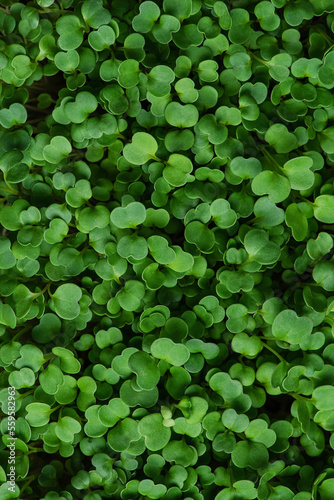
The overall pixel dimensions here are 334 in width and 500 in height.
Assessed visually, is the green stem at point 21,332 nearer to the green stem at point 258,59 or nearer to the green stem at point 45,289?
the green stem at point 45,289

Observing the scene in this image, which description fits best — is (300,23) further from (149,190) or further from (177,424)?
(177,424)

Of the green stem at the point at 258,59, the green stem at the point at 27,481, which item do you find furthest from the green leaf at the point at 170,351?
the green stem at the point at 258,59

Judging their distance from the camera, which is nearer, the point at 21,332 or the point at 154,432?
the point at 154,432

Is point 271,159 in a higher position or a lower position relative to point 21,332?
higher

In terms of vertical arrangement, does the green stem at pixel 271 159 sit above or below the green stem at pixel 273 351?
above

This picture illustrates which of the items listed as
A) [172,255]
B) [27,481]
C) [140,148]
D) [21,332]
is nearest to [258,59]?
[140,148]

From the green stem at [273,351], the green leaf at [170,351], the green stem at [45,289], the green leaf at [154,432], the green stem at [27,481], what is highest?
the green leaf at [170,351]

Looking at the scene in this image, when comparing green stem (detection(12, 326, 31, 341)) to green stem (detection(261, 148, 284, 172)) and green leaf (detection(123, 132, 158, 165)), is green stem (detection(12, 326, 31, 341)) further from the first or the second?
green stem (detection(261, 148, 284, 172))

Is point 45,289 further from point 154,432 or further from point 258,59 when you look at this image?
point 258,59

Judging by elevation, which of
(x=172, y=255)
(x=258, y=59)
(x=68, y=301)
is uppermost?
(x=258, y=59)
